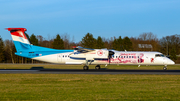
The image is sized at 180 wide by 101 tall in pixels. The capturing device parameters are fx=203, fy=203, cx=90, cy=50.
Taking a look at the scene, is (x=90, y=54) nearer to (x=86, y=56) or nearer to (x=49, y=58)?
(x=86, y=56)

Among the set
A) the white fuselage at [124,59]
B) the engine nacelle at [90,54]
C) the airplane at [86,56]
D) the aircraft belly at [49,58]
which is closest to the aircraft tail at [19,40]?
the airplane at [86,56]

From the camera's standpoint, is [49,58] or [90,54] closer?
[90,54]

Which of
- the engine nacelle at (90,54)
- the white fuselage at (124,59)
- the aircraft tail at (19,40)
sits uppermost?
the aircraft tail at (19,40)

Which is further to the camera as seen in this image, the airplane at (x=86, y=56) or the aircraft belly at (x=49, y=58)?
Answer: the aircraft belly at (x=49, y=58)

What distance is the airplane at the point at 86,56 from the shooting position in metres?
32.0

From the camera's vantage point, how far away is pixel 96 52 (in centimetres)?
3212

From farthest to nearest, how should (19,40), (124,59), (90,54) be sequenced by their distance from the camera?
(19,40)
(90,54)
(124,59)


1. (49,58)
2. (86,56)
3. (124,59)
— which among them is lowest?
(124,59)

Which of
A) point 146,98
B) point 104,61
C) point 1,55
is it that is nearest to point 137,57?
point 104,61

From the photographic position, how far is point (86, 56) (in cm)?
3247

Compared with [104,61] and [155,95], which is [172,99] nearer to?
[155,95]

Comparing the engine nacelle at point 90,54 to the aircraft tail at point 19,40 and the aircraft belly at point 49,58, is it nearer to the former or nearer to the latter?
the aircraft belly at point 49,58

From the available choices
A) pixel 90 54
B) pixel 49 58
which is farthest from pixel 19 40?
pixel 90 54

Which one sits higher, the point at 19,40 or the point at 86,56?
the point at 19,40
